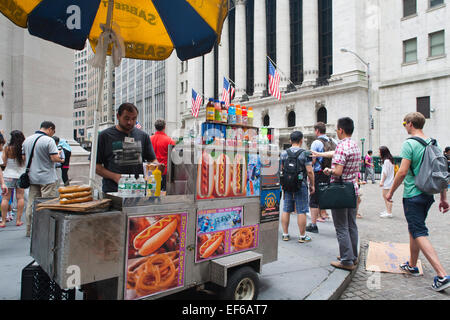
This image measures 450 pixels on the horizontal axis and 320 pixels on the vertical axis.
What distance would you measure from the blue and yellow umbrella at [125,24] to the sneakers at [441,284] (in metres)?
4.27

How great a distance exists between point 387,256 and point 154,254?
4542 millimetres

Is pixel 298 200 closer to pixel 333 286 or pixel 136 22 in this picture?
pixel 333 286

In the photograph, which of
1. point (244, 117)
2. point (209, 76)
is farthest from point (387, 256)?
point (209, 76)

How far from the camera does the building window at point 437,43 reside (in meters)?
26.5

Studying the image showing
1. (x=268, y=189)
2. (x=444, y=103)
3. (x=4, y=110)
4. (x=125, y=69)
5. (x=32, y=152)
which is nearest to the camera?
(x=268, y=189)

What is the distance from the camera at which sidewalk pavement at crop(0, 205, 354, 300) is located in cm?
372

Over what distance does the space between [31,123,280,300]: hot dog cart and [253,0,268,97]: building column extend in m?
41.9

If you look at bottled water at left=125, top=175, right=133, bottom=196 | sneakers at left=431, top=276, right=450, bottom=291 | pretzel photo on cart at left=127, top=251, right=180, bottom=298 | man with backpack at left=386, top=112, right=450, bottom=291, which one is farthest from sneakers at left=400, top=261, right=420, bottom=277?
bottled water at left=125, top=175, right=133, bottom=196

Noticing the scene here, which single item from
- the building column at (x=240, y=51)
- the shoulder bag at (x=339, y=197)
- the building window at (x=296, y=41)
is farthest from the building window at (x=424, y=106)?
the shoulder bag at (x=339, y=197)

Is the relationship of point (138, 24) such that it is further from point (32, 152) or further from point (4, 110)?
point (4, 110)

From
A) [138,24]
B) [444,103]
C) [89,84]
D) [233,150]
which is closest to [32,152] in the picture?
[138,24]

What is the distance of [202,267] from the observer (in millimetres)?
3291
